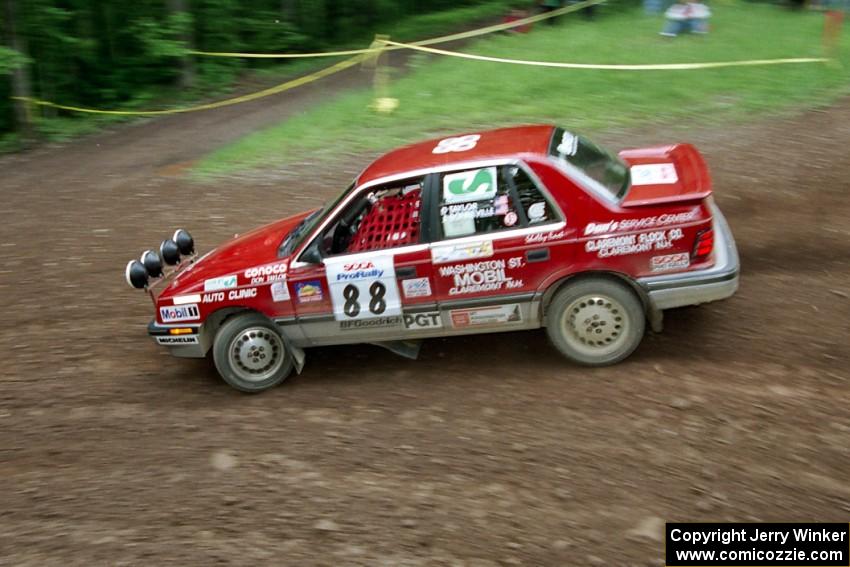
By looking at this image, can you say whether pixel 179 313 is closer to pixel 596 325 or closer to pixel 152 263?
pixel 152 263

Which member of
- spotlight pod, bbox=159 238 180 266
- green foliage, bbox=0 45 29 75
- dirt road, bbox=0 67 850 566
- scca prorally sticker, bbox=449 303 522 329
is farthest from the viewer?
green foliage, bbox=0 45 29 75

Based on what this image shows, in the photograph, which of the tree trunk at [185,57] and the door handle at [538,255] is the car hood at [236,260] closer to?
the door handle at [538,255]

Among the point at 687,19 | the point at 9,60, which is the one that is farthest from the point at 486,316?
the point at 687,19

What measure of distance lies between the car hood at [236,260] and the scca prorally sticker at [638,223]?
2250mm

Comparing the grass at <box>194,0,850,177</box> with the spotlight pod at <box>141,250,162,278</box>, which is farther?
the grass at <box>194,0,850,177</box>

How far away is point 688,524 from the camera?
4.64m

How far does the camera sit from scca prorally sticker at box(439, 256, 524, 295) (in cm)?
607

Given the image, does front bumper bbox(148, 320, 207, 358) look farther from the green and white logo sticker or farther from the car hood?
the green and white logo sticker

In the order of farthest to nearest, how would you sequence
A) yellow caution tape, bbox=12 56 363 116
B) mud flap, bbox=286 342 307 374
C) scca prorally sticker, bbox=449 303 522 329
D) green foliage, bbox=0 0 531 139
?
1. yellow caution tape, bbox=12 56 363 116
2. green foliage, bbox=0 0 531 139
3. mud flap, bbox=286 342 307 374
4. scca prorally sticker, bbox=449 303 522 329

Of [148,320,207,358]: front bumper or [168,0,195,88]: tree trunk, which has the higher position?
[168,0,195,88]: tree trunk

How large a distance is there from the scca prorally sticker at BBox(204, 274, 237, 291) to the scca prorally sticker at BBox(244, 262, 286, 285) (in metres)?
0.11

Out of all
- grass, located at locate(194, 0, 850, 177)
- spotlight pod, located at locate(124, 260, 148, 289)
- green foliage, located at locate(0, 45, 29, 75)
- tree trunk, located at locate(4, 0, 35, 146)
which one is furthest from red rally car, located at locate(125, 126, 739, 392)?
tree trunk, located at locate(4, 0, 35, 146)

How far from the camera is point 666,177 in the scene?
6270 mm

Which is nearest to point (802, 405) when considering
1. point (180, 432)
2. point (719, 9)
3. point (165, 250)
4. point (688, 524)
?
point (688, 524)
